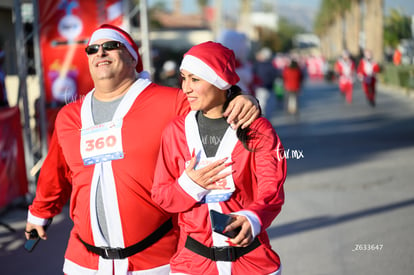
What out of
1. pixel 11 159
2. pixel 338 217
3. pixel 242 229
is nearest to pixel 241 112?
pixel 242 229

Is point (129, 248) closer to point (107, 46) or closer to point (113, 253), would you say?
point (113, 253)

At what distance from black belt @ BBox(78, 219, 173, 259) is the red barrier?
16.5ft

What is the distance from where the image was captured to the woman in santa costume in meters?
2.76

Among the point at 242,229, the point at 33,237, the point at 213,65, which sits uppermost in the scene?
the point at 213,65

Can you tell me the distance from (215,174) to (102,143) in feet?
2.33

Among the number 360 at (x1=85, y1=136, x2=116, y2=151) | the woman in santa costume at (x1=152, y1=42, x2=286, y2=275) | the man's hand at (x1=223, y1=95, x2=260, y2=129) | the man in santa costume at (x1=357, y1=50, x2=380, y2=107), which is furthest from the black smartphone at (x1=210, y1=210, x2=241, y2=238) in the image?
the man in santa costume at (x1=357, y1=50, x2=380, y2=107)

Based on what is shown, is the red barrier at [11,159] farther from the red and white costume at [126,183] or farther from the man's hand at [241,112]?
the man's hand at [241,112]

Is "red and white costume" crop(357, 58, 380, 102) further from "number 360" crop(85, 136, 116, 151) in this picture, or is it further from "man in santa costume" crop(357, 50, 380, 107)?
"number 360" crop(85, 136, 116, 151)

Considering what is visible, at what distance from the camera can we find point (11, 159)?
26.9 feet

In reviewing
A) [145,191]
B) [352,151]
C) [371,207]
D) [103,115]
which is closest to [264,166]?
[145,191]

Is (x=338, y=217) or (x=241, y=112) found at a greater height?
(x=241, y=112)

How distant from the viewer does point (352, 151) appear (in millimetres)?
12203

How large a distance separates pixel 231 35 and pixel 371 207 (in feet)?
9.98

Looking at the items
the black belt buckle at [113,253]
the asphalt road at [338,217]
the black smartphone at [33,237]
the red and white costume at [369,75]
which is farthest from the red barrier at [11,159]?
the red and white costume at [369,75]
